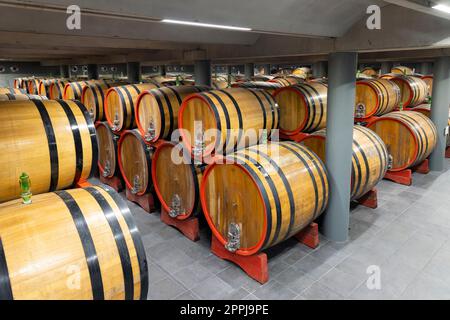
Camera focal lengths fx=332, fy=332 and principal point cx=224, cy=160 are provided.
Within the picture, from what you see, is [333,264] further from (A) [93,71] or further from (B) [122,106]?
(A) [93,71]

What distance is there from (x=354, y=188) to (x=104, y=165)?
4.54 meters

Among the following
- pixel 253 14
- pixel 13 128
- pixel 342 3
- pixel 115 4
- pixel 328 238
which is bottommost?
pixel 328 238

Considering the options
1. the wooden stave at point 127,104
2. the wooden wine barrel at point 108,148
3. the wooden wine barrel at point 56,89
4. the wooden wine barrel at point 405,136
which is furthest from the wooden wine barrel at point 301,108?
the wooden wine barrel at point 56,89

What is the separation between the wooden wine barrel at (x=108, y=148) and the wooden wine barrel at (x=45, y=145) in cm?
310

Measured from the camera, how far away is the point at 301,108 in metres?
5.26

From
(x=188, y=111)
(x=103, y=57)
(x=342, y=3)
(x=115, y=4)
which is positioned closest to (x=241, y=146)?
(x=188, y=111)

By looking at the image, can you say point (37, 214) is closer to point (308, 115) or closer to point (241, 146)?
point (241, 146)

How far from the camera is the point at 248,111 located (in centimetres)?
436

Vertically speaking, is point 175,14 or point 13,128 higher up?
point 175,14

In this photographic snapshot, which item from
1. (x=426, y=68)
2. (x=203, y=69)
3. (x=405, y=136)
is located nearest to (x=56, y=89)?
(x=203, y=69)

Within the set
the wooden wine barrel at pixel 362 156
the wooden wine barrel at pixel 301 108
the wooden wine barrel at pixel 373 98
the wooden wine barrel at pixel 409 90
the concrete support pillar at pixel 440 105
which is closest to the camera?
the wooden wine barrel at pixel 362 156

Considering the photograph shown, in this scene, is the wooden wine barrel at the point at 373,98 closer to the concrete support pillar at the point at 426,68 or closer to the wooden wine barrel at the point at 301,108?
the wooden wine barrel at the point at 301,108

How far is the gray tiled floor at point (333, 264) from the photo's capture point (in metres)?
3.52

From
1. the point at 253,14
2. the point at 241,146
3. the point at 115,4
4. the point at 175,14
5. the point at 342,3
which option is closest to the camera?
the point at 115,4
